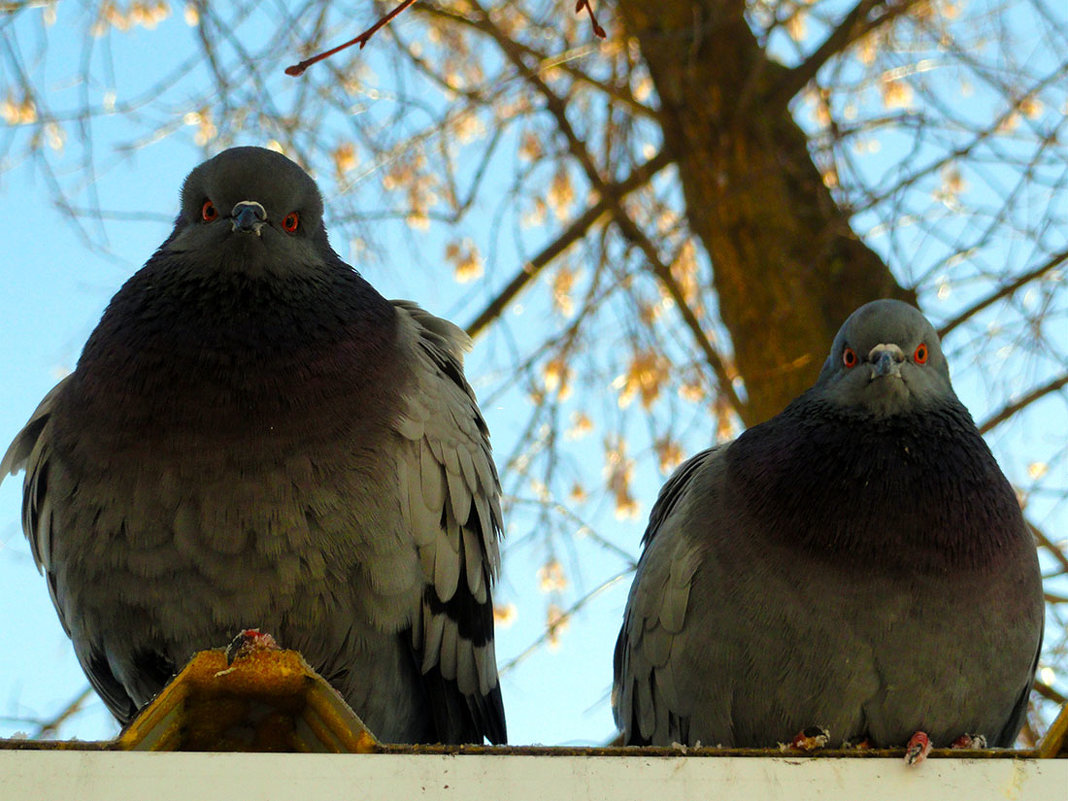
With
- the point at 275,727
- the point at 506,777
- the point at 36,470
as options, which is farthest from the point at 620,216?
the point at 506,777

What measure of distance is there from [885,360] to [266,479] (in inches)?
74.0

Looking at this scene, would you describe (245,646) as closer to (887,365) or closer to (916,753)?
(916,753)

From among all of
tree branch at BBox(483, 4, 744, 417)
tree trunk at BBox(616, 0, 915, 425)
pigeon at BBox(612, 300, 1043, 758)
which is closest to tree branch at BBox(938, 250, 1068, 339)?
tree trunk at BBox(616, 0, 915, 425)

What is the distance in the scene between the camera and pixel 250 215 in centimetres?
397

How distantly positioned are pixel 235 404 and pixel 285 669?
1241 mm

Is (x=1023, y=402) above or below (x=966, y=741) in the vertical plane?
above

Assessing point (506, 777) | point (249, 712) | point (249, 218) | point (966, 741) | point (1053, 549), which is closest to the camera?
point (506, 777)

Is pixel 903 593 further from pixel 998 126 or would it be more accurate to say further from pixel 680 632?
pixel 998 126

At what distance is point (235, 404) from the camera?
366 cm

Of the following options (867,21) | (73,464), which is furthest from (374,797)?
A: (867,21)

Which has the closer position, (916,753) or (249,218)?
Result: (916,753)

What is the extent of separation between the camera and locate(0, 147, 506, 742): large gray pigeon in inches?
143

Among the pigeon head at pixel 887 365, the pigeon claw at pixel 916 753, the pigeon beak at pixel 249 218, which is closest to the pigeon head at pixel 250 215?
the pigeon beak at pixel 249 218

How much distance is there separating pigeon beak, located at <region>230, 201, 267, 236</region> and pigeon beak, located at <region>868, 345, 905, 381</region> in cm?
196
